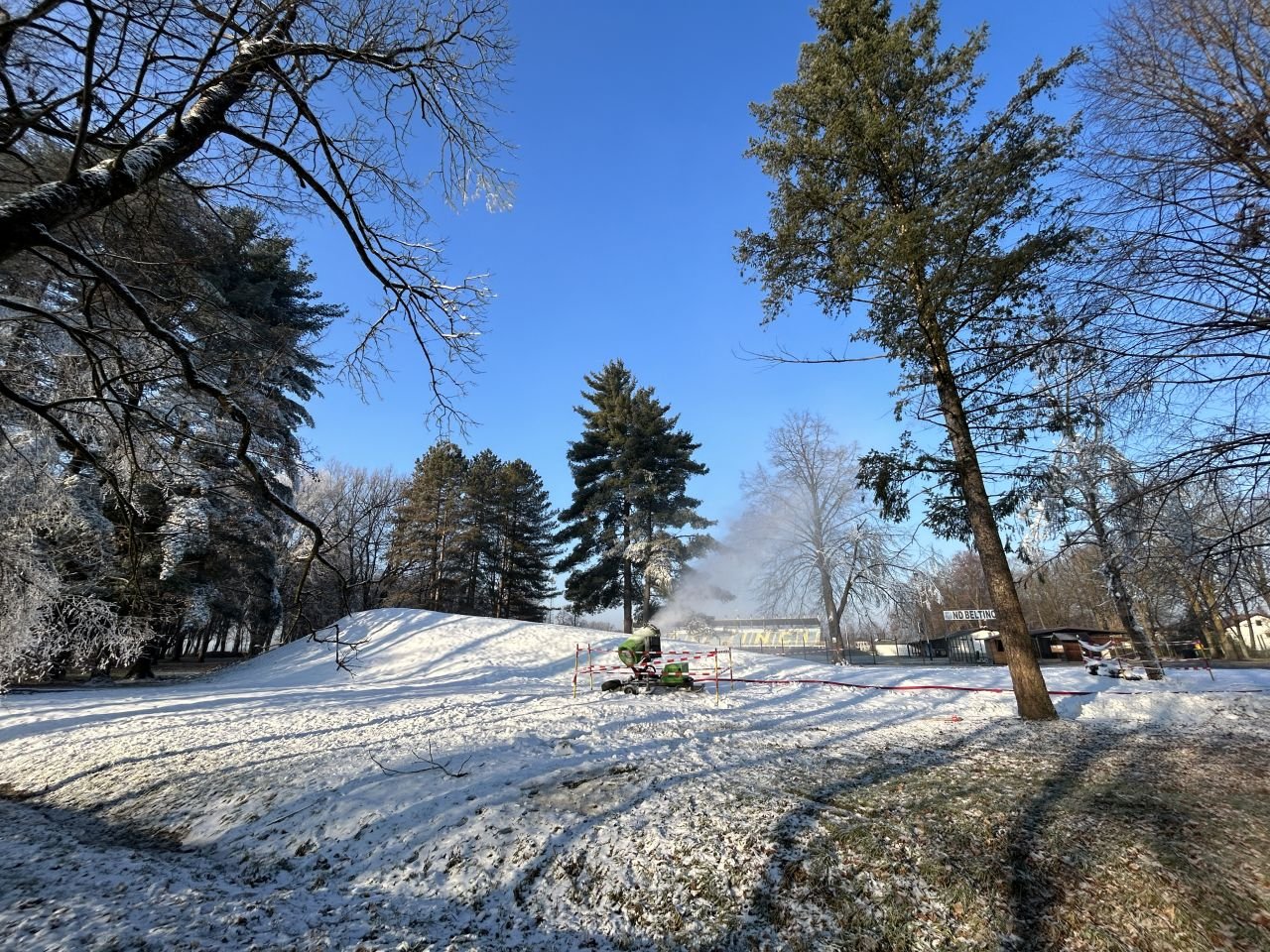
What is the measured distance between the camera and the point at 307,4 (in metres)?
3.21

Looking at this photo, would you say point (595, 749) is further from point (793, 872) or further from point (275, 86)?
point (275, 86)

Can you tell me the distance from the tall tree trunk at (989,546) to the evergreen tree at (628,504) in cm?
1683

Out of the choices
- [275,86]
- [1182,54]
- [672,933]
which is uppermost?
[1182,54]

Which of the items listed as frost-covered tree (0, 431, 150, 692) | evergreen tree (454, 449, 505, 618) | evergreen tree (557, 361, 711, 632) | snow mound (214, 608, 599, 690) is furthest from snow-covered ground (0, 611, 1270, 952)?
evergreen tree (454, 449, 505, 618)

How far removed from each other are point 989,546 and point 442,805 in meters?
8.88

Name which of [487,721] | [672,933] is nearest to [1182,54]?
[672,933]

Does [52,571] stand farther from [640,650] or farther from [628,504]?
[628,504]

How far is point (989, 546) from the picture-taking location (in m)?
8.94

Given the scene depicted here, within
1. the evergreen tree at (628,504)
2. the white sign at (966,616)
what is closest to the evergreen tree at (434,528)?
the evergreen tree at (628,504)

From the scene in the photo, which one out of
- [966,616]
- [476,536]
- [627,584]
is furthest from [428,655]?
[966,616]

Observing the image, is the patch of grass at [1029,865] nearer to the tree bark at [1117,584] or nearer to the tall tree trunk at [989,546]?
the tree bark at [1117,584]

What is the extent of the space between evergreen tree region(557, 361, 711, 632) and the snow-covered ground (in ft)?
46.4

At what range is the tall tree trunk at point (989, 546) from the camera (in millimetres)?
8648

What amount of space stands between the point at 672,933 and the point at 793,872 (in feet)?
3.36
